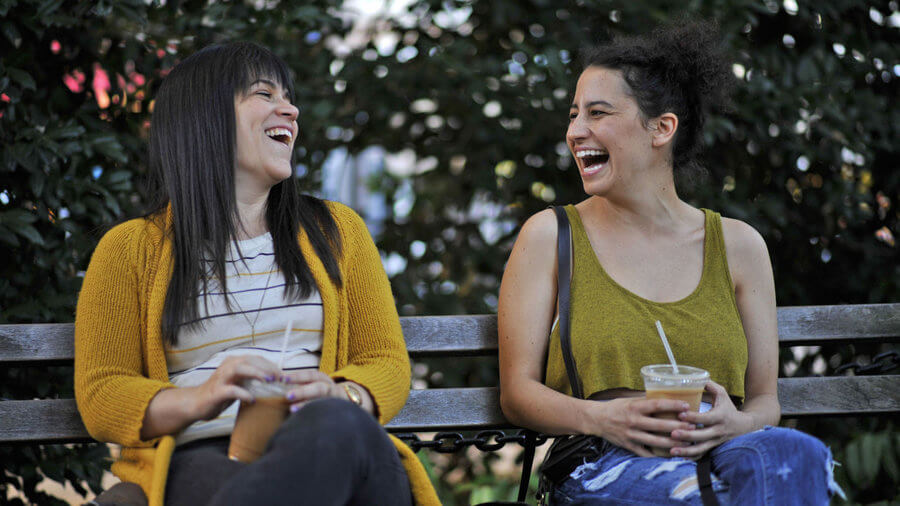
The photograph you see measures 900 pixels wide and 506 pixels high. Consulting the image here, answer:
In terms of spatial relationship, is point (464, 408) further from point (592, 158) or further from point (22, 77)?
point (22, 77)

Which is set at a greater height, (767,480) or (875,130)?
(875,130)

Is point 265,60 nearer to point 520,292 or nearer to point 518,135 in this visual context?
point 520,292

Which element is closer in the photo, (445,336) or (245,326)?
(245,326)

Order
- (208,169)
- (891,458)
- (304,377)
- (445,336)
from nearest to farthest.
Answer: (304,377)
(208,169)
(445,336)
(891,458)

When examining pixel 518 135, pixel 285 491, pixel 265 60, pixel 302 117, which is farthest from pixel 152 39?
pixel 285 491

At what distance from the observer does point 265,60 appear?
8.42 ft

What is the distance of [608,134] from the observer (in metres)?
2.68

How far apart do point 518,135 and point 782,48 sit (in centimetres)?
104

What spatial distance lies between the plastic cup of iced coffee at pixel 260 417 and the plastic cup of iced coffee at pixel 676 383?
80 cm

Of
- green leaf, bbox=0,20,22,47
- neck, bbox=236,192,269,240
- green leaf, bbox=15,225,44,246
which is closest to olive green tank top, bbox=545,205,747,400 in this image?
neck, bbox=236,192,269,240

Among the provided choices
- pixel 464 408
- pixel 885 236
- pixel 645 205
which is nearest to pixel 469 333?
pixel 464 408

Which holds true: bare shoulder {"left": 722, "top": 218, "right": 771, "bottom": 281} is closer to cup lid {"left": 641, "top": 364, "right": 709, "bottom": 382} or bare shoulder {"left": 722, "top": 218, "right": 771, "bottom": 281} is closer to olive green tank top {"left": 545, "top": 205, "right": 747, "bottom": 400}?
olive green tank top {"left": 545, "top": 205, "right": 747, "bottom": 400}

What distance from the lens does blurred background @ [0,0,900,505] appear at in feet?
10.7

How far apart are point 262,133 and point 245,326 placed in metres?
0.48
